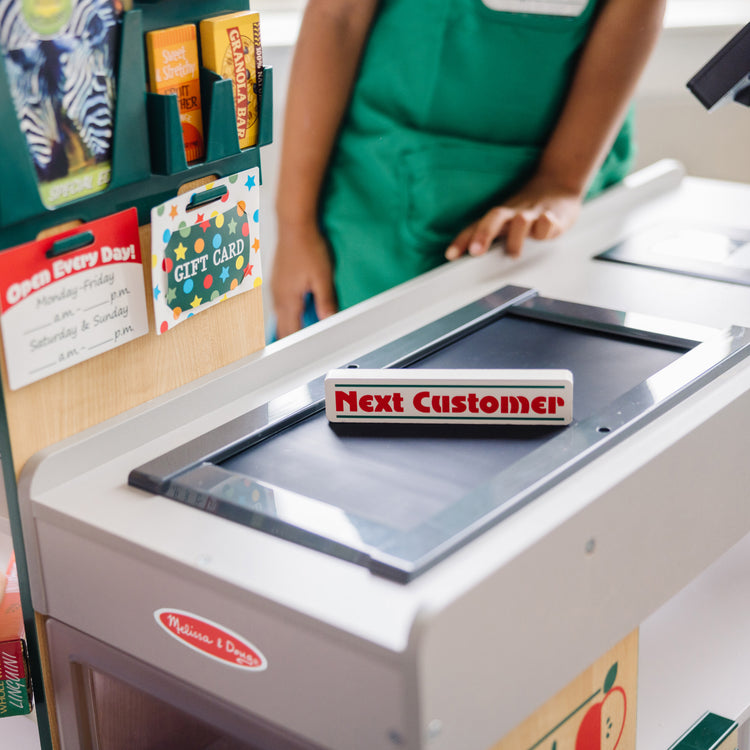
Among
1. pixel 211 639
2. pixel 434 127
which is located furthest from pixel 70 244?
pixel 434 127

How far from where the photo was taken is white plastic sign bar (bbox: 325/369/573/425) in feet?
2.60

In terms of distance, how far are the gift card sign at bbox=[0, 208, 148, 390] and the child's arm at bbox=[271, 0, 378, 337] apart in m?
0.61

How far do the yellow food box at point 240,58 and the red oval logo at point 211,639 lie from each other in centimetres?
38

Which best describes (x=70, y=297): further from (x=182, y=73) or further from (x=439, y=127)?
(x=439, y=127)

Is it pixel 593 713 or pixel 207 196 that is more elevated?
pixel 207 196

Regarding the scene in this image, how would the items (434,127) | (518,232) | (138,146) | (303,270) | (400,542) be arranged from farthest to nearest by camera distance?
(303,270) → (434,127) → (518,232) → (138,146) → (400,542)

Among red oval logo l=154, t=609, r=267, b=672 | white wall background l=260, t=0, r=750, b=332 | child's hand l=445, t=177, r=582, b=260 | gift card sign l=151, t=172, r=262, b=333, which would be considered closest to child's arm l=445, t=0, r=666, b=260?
child's hand l=445, t=177, r=582, b=260

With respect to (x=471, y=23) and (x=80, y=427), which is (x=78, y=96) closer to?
(x=80, y=427)

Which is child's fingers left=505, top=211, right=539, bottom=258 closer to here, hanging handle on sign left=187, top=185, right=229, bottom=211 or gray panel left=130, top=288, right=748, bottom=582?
gray panel left=130, top=288, right=748, bottom=582

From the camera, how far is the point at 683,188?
1485 mm

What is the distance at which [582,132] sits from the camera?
1297 millimetres

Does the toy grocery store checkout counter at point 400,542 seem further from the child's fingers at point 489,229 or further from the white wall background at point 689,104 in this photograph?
the white wall background at point 689,104

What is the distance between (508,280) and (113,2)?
0.58 meters

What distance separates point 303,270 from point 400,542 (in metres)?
0.81
